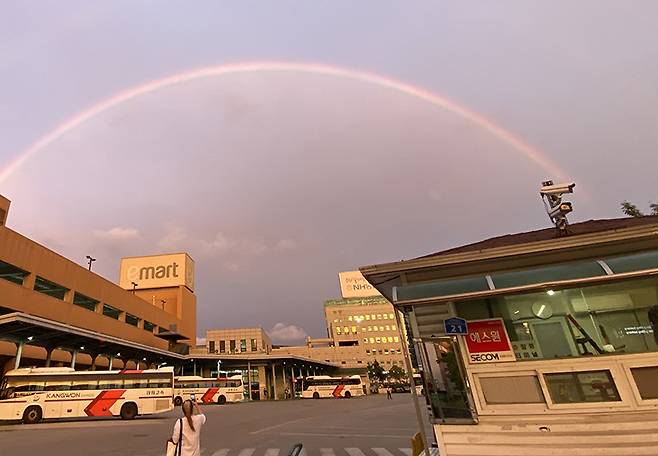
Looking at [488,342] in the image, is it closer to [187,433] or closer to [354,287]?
[187,433]

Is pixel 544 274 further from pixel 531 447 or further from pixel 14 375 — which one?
pixel 14 375

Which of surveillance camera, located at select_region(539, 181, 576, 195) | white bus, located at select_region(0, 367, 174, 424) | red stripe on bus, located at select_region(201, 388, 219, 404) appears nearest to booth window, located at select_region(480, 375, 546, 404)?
surveillance camera, located at select_region(539, 181, 576, 195)

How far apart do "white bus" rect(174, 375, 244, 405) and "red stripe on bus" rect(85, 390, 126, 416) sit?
55.4 ft

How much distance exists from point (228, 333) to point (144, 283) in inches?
1064

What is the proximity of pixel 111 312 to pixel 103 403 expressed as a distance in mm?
22724

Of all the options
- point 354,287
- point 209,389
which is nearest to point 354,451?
point 209,389

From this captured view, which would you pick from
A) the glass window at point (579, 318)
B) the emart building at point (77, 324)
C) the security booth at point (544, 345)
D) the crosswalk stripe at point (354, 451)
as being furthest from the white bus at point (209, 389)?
the glass window at point (579, 318)

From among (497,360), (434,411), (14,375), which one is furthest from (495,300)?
(14,375)

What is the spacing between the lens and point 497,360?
21.8ft

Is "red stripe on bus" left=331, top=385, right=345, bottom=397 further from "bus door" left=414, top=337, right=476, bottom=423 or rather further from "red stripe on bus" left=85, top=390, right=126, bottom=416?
"bus door" left=414, top=337, right=476, bottom=423

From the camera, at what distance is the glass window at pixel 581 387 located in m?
6.12

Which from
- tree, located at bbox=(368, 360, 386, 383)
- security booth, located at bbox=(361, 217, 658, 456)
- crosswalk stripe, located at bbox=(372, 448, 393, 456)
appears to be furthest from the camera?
tree, located at bbox=(368, 360, 386, 383)

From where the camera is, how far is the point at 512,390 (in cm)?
646

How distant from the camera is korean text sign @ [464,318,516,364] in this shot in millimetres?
6676
